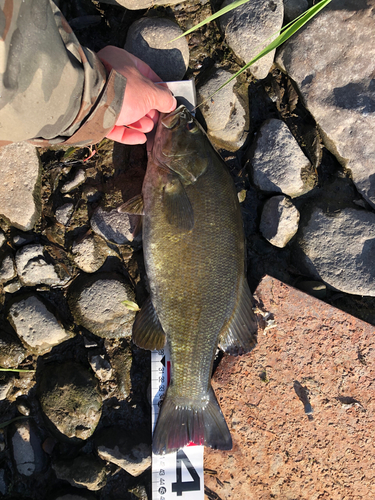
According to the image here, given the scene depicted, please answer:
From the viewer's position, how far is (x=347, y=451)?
2.99m

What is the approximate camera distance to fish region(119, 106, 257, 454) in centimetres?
258

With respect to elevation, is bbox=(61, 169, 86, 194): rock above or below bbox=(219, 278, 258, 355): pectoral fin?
above

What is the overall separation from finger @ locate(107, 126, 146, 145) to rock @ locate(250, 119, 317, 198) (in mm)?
1060

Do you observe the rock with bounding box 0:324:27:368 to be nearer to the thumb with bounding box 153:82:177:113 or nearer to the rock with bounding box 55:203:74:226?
the rock with bounding box 55:203:74:226

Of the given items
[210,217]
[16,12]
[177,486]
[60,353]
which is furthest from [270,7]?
[177,486]

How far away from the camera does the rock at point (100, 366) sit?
3.02 m

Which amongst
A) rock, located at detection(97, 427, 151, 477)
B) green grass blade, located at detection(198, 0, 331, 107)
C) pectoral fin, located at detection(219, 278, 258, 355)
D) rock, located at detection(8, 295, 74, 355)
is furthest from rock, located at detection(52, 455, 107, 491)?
green grass blade, located at detection(198, 0, 331, 107)

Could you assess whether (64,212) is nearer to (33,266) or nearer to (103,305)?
(33,266)

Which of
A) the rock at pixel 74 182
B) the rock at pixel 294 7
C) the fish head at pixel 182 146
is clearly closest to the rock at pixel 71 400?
the rock at pixel 74 182

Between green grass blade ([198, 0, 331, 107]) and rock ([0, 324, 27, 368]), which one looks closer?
green grass blade ([198, 0, 331, 107])

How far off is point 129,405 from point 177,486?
0.79 metres

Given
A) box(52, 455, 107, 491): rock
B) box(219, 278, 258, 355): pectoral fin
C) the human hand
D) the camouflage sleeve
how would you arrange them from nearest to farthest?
1. the camouflage sleeve
2. the human hand
3. box(219, 278, 258, 355): pectoral fin
4. box(52, 455, 107, 491): rock

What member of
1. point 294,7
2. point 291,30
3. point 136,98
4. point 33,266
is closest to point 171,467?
point 33,266

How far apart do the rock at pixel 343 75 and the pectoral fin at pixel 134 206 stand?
1789mm
